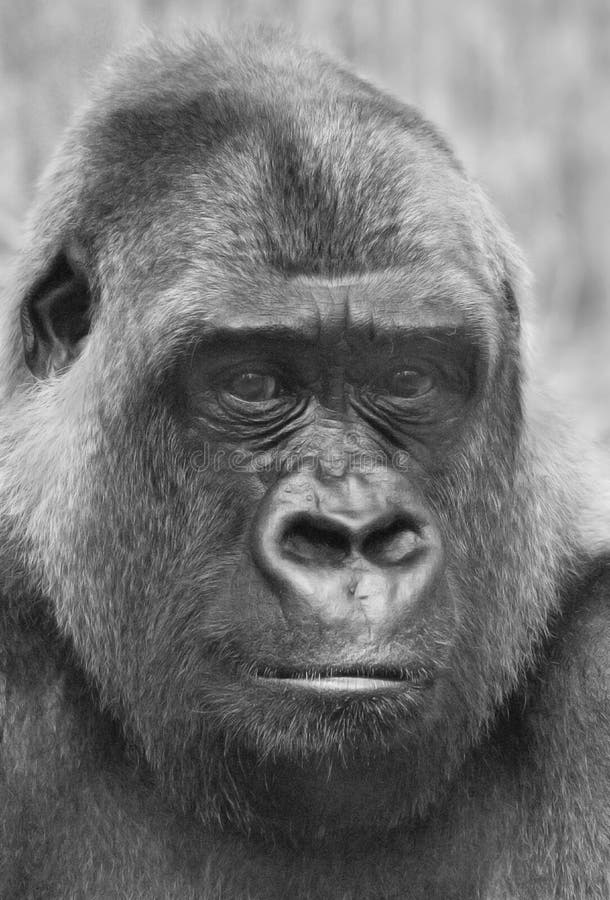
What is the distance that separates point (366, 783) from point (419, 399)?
1.15 meters

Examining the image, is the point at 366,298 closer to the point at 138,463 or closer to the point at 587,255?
the point at 138,463

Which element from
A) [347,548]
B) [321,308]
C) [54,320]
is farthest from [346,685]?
[54,320]

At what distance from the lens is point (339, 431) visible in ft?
13.4

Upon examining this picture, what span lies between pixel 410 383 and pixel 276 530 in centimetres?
77

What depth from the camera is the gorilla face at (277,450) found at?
379 cm

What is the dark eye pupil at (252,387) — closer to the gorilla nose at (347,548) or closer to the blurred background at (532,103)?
the gorilla nose at (347,548)

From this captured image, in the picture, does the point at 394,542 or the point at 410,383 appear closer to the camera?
the point at 394,542

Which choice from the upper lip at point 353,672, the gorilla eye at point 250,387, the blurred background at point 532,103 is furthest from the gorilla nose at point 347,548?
the blurred background at point 532,103

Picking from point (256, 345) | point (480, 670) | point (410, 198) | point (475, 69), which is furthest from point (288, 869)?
point (475, 69)

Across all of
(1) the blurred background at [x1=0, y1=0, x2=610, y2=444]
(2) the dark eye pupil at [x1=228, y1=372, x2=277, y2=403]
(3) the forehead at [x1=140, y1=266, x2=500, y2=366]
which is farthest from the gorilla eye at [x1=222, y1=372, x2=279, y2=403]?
(1) the blurred background at [x1=0, y1=0, x2=610, y2=444]

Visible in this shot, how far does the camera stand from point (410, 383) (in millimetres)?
4238

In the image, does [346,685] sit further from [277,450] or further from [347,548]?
[277,450]

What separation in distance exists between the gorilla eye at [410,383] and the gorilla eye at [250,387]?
368mm

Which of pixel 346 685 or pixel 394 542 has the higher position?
pixel 394 542
